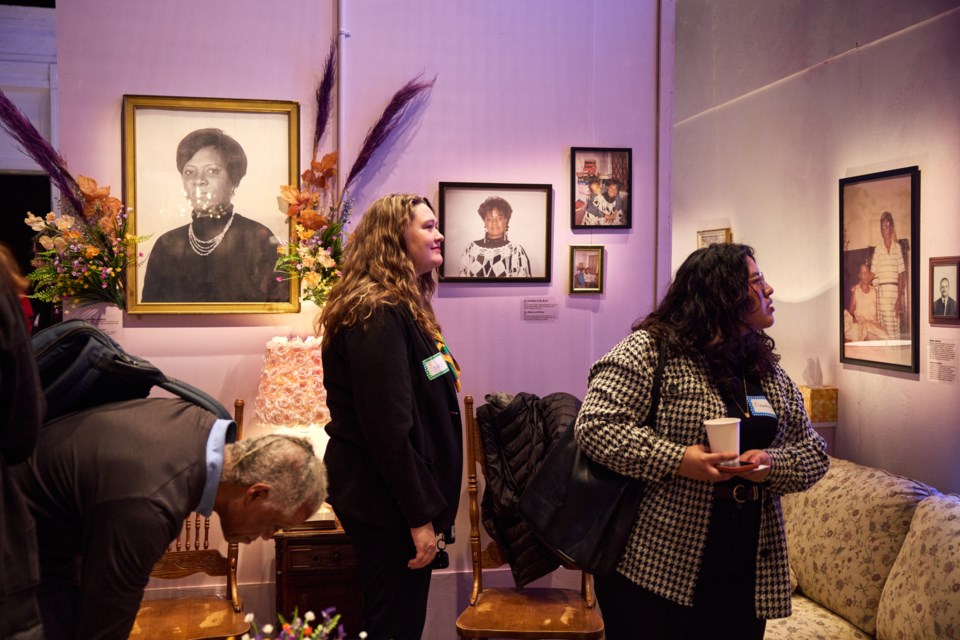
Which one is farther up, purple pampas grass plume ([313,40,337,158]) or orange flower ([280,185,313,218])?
purple pampas grass plume ([313,40,337,158])

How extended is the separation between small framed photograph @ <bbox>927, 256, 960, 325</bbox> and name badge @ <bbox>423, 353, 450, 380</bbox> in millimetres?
2278

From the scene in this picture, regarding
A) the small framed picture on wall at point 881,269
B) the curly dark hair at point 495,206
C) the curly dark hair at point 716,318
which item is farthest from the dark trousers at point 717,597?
the small framed picture on wall at point 881,269

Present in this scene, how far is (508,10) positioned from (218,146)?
131cm

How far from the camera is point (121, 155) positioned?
331cm

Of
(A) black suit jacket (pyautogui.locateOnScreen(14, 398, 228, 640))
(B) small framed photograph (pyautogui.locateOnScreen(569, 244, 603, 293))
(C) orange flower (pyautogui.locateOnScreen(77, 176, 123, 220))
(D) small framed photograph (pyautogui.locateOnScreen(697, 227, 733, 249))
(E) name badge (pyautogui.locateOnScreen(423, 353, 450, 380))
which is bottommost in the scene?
(A) black suit jacket (pyautogui.locateOnScreen(14, 398, 228, 640))

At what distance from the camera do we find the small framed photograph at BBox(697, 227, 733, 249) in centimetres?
545

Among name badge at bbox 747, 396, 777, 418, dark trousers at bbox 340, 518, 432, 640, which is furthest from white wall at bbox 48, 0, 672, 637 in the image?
name badge at bbox 747, 396, 777, 418

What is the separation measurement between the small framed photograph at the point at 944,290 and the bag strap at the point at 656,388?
6.52ft

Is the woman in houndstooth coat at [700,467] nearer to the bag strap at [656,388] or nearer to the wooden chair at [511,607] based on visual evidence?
the bag strap at [656,388]

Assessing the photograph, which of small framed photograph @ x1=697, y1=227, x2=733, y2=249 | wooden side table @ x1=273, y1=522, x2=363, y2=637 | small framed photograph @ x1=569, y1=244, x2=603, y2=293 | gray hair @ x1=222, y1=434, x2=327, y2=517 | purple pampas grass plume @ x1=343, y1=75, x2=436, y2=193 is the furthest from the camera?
small framed photograph @ x1=697, y1=227, x2=733, y2=249

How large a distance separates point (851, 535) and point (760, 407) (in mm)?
1422

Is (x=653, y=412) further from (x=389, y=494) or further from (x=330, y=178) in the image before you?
(x=330, y=178)

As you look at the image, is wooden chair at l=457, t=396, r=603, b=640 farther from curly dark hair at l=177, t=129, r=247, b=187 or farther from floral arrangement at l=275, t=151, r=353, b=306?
curly dark hair at l=177, t=129, r=247, b=187

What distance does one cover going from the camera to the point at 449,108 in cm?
358
